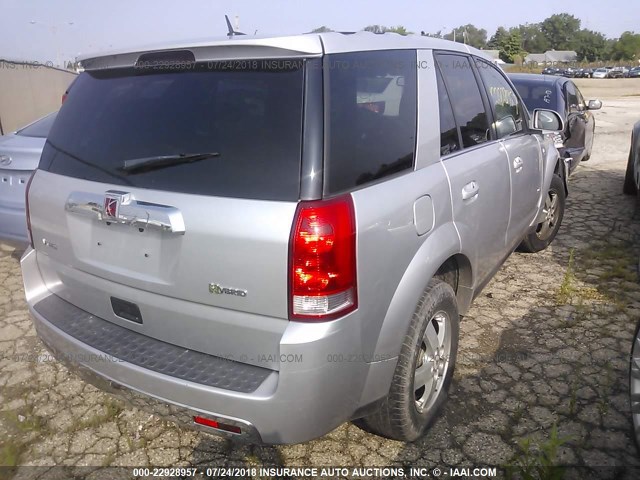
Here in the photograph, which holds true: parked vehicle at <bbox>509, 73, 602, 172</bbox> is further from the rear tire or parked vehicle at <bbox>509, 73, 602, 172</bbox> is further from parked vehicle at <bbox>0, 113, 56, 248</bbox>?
parked vehicle at <bbox>0, 113, 56, 248</bbox>

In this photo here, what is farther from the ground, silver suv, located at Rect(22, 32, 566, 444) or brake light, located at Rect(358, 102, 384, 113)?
brake light, located at Rect(358, 102, 384, 113)

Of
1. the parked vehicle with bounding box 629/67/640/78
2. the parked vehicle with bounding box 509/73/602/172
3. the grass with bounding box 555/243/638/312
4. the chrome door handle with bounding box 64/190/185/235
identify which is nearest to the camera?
the chrome door handle with bounding box 64/190/185/235

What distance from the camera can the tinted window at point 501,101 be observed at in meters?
3.39

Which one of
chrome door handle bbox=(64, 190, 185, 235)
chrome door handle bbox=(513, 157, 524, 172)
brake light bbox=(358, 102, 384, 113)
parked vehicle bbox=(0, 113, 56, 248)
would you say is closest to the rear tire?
chrome door handle bbox=(513, 157, 524, 172)

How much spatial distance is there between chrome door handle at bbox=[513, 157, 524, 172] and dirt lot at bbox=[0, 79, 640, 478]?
1.09m

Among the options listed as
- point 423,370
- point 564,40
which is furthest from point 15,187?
point 564,40

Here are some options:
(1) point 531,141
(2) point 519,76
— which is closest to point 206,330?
(1) point 531,141

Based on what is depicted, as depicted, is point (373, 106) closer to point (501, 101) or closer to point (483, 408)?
point (483, 408)

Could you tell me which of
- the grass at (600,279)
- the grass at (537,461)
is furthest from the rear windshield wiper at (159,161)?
the grass at (600,279)

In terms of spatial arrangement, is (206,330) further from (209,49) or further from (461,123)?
(461,123)

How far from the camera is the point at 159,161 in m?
1.98

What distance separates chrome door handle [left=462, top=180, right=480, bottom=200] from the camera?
103 inches

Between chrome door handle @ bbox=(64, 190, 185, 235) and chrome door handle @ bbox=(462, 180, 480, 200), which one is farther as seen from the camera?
chrome door handle @ bbox=(462, 180, 480, 200)

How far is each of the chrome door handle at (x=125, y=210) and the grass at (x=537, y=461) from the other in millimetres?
1791
